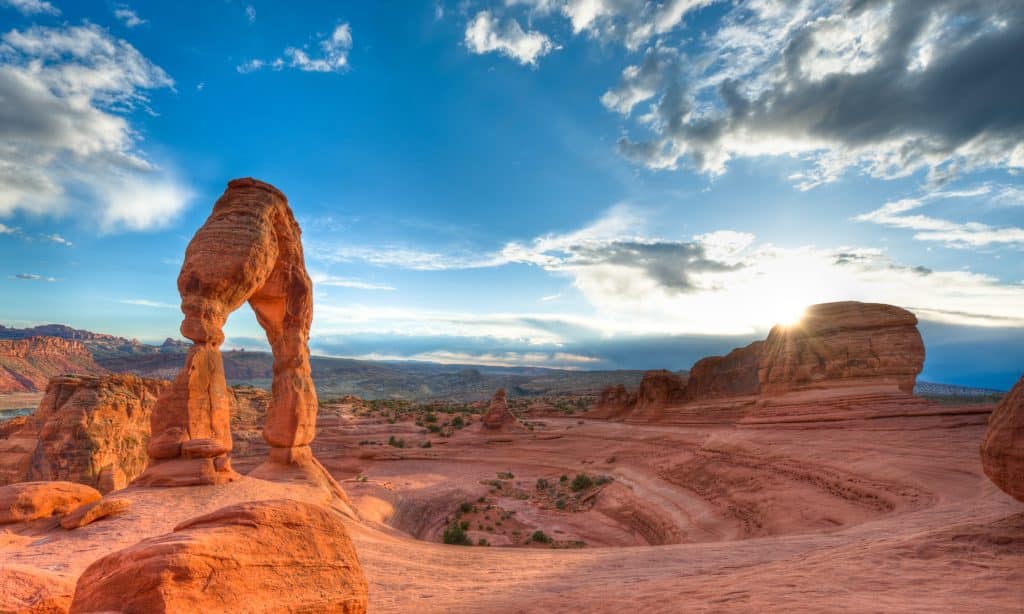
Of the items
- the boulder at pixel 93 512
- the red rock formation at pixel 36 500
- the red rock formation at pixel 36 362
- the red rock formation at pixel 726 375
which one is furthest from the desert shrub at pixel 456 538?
the red rock formation at pixel 36 362

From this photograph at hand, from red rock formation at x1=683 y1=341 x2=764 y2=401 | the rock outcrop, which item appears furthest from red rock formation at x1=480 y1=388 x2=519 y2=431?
the rock outcrop

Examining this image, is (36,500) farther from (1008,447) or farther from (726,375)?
(726,375)

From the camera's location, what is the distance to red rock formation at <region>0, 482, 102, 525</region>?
7914 mm

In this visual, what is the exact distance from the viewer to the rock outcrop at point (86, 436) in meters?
15.3

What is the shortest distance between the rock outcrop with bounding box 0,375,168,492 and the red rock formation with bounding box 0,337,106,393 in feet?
227

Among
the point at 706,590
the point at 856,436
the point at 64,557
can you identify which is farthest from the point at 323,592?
the point at 856,436

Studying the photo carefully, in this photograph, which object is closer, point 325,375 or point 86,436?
point 86,436

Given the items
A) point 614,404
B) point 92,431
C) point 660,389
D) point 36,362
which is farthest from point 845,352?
point 36,362

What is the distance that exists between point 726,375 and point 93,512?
34823mm

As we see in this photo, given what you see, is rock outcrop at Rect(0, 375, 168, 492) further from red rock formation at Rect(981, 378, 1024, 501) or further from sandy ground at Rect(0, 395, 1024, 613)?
red rock formation at Rect(981, 378, 1024, 501)

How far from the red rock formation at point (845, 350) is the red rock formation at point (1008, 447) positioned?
14898mm

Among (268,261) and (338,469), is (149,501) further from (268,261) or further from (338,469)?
(338,469)

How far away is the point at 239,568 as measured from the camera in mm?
3711

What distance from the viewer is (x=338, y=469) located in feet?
84.7
